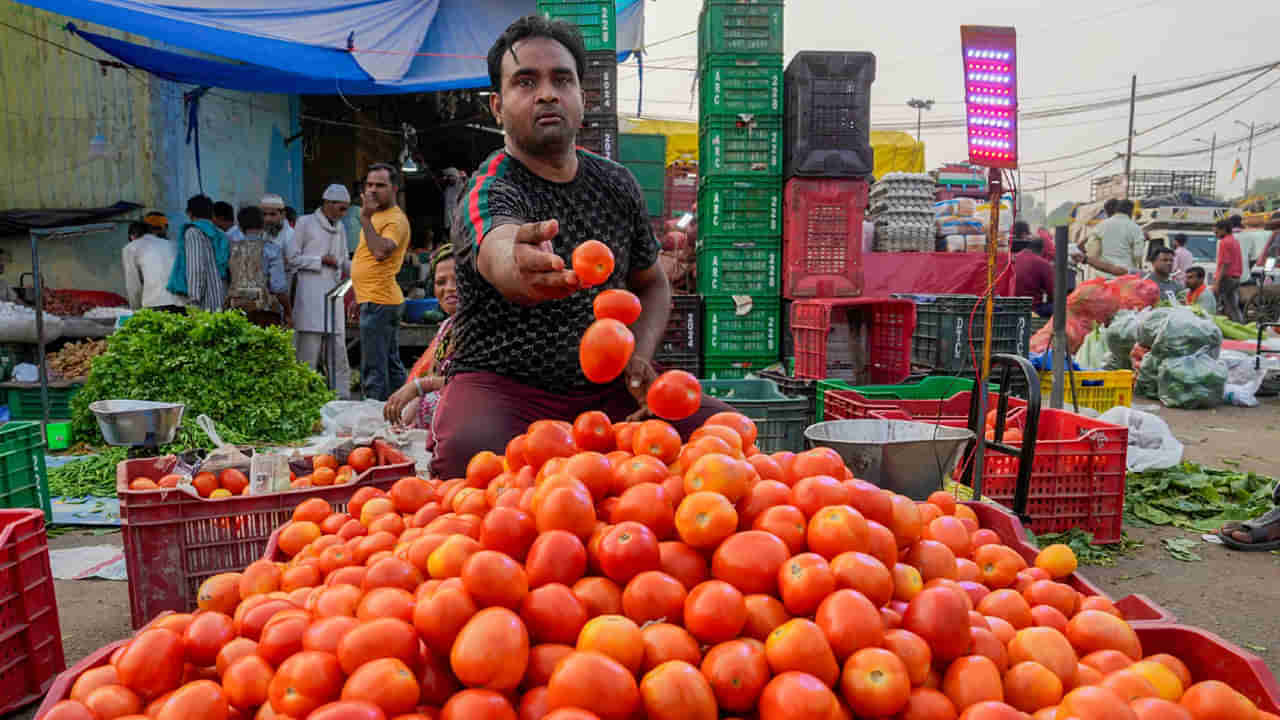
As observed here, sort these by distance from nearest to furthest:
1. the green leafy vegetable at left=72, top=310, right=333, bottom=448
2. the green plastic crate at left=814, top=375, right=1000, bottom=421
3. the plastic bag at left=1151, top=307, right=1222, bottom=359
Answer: the green plastic crate at left=814, top=375, right=1000, bottom=421 < the green leafy vegetable at left=72, top=310, right=333, bottom=448 < the plastic bag at left=1151, top=307, right=1222, bottom=359

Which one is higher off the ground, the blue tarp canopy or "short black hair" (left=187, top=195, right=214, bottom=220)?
the blue tarp canopy

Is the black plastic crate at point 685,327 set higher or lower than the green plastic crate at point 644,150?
lower

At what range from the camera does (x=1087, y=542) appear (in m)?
4.34

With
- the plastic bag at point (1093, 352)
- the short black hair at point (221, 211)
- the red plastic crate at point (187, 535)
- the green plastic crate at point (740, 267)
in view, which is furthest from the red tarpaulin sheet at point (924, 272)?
the short black hair at point (221, 211)

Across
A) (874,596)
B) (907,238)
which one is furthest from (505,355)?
(907,238)

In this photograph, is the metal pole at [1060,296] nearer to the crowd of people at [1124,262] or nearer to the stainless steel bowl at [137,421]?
the crowd of people at [1124,262]

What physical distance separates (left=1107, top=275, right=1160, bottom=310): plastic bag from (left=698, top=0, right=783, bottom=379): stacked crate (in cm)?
549

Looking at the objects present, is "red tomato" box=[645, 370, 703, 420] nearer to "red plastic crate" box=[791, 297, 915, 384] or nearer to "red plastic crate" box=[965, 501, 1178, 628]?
"red plastic crate" box=[965, 501, 1178, 628]

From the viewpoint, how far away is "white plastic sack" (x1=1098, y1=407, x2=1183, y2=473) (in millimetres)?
5707

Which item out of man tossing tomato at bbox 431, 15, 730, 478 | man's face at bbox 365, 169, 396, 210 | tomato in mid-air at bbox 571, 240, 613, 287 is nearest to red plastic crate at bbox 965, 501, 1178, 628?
man tossing tomato at bbox 431, 15, 730, 478

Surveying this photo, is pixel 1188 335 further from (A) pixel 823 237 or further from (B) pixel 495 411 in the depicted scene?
(B) pixel 495 411

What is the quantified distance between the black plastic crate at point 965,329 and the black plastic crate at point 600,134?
309 cm

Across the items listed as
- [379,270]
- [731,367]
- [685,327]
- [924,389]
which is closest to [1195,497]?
[924,389]

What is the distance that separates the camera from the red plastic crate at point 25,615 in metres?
2.62
